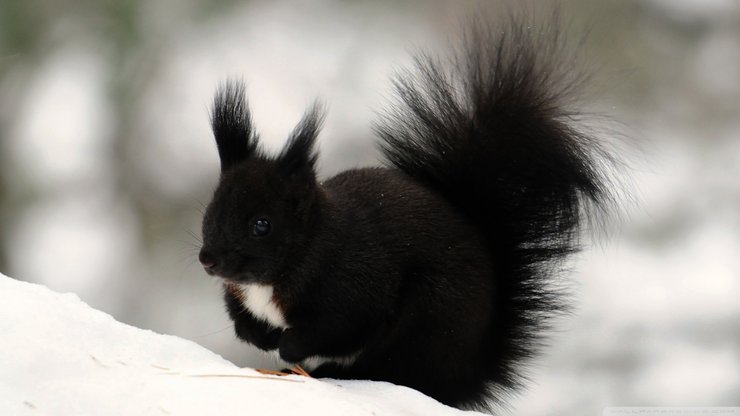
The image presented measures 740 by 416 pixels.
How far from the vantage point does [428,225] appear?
5.81 feet

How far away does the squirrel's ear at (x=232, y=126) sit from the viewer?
1.74 metres

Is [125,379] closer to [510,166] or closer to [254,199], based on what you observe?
[254,199]

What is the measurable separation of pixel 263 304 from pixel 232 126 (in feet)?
0.95

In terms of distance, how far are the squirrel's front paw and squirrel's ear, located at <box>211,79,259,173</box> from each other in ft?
0.94

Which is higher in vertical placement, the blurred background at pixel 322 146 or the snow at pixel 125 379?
the blurred background at pixel 322 146

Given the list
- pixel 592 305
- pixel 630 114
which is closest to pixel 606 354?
pixel 592 305

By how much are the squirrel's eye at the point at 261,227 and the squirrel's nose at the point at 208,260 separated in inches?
3.1

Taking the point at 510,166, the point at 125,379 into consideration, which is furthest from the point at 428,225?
the point at 125,379

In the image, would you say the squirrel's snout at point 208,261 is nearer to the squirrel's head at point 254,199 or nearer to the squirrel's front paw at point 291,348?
the squirrel's head at point 254,199

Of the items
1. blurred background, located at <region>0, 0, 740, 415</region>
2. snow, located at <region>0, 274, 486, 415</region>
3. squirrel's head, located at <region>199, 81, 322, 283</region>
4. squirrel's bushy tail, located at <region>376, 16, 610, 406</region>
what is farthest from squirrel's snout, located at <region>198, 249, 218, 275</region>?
blurred background, located at <region>0, 0, 740, 415</region>

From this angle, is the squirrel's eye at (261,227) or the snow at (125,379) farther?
the squirrel's eye at (261,227)

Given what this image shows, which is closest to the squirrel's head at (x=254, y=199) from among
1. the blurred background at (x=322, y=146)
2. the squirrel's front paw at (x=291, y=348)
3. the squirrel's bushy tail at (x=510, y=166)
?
the squirrel's front paw at (x=291, y=348)

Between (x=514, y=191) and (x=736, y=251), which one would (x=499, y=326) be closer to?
(x=514, y=191)

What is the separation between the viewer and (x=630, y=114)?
3146mm
